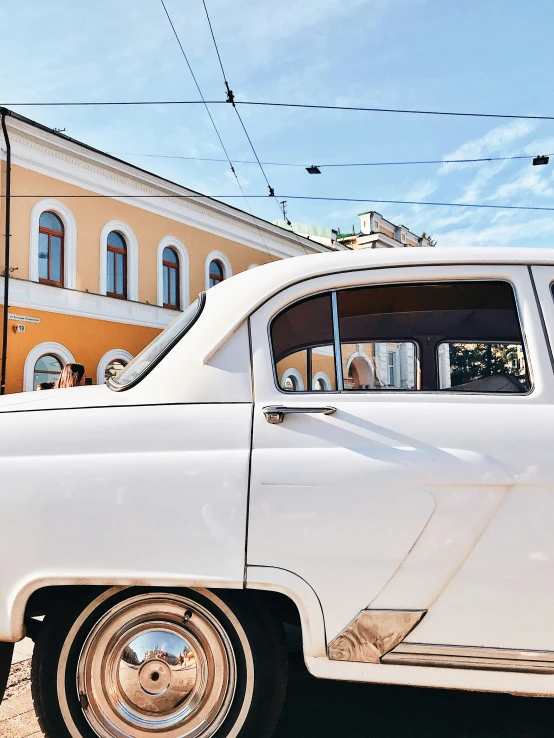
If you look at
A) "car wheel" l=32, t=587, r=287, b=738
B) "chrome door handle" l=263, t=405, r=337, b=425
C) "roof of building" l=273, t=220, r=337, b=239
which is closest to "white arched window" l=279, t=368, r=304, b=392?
"chrome door handle" l=263, t=405, r=337, b=425

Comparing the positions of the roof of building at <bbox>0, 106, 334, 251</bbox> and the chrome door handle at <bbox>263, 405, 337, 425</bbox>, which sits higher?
the roof of building at <bbox>0, 106, 334, 251</bbox>

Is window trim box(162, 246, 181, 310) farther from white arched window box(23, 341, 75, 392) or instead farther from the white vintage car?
the white vintage car

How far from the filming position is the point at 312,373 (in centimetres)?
241

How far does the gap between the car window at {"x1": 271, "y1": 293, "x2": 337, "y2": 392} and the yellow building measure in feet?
48.6

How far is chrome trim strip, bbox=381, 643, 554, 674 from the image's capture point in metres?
1.86

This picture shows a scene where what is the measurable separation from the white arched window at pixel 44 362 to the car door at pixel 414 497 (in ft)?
49.9

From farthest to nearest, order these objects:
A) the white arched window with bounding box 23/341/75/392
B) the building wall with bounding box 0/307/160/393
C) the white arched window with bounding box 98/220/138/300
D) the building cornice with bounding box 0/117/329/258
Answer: the white arched window with bounding box 98/220/138/300 < the building cornice with bounding box 0/117/329/258 < the white arched window with bounding box 23/341/75/392 < the building wall with bounding box 0/307/160/393

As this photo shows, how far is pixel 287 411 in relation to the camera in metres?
2.01

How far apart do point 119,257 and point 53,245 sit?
2439 millimetres

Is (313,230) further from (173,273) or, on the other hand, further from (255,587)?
(255,587)

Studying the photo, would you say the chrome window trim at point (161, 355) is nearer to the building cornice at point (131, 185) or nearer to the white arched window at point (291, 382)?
the white arched window at point (291, 382)

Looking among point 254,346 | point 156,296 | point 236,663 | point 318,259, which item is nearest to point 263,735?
point 236,663

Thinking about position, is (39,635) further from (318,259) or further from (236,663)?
(318,259)

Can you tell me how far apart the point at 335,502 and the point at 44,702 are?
1181mm
